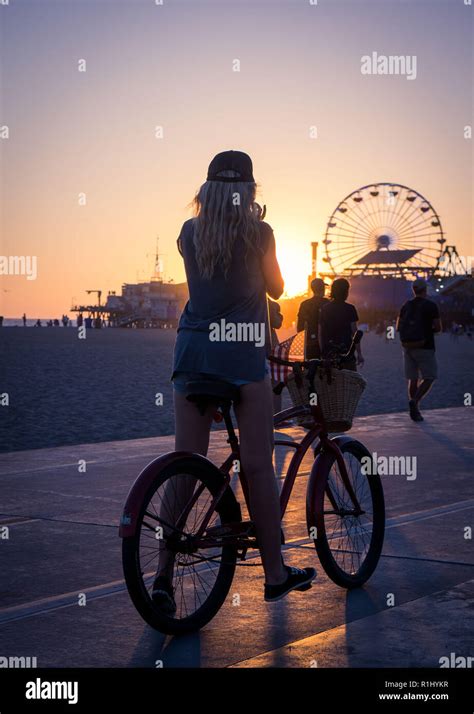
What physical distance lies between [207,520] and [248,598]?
0.75m

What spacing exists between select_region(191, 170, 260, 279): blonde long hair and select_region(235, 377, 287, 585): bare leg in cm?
50

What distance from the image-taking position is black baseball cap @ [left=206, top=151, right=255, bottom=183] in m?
4.18

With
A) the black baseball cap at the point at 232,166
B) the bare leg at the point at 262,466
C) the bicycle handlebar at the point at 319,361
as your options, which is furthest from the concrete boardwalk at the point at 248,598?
the black baseball cap at the point at 232,166

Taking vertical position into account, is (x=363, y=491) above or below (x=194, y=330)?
below

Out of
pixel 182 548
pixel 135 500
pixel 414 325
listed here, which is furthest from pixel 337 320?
pixel 135 500

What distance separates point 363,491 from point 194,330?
1.39 metres

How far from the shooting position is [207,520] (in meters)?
4.14

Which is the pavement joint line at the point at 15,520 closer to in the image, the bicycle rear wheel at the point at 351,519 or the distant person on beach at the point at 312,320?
the bicycle rear wheel at the point at 351,519

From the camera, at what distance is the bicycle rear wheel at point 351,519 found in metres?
4.83

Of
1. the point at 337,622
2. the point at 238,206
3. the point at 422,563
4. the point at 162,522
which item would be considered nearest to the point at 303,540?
the point at 422,563

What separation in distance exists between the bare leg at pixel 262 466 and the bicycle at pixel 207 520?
1.9 inches
